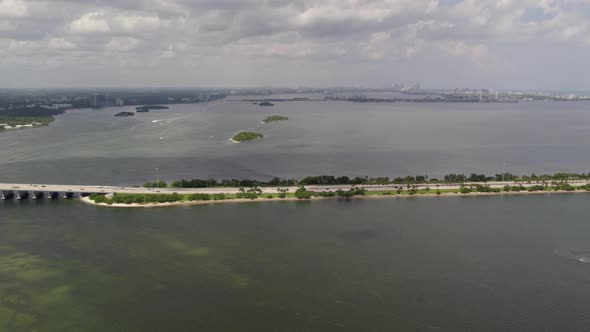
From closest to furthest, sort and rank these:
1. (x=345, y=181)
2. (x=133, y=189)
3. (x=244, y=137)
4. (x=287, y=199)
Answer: (x=287, y=199), (x=133, y=189), (x=345, y=181), (x=244, y=137)

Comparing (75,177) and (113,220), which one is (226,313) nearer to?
(113,220)

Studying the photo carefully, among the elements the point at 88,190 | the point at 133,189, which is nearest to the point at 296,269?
the point at 133,189

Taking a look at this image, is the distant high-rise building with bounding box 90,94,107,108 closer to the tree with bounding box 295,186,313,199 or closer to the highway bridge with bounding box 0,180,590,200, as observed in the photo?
the highway bridge with bounding box 0,180,590,200

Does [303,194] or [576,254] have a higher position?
[303,194]

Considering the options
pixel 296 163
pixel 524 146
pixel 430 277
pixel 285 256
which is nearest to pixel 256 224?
pixel 285 256

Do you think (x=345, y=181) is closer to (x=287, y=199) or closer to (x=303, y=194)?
(x=303, y=194)

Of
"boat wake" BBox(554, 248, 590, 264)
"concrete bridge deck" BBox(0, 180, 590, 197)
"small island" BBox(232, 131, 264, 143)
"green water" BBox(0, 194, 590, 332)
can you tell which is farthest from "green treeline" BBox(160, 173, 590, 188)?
"small island" BBox(232, 131, 264, 143)

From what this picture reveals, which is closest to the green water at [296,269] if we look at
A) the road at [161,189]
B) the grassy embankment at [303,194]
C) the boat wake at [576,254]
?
the boat wake at [576,254]

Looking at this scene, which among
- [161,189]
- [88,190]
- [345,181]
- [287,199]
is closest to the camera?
[287,199]

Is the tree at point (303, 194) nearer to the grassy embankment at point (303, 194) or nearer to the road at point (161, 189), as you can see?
the grassy embankment at point (303, 194)
